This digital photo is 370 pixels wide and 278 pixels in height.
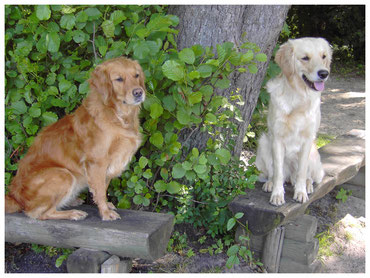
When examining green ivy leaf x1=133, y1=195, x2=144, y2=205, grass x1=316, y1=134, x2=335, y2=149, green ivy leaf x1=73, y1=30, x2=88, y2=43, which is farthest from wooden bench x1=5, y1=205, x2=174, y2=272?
grass x1=316, y1=134, x2=335, y2=149

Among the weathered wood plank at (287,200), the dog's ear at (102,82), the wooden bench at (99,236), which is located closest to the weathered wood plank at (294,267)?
the weathered wood plank at (287,200)

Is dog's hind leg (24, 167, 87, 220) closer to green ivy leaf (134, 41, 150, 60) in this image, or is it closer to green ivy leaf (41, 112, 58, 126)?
green ivy leaf (41, 112, 58, 126)

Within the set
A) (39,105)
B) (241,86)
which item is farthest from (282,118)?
(39,105)

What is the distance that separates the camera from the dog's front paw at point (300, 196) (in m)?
3.25

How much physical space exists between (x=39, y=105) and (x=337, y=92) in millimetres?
8784

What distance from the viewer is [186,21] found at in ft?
11.0

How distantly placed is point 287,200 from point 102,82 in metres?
1.68

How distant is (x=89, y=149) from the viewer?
2887 mm

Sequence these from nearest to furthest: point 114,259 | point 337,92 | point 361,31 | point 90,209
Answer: point 114,259 < point 90,209 < point 337,92 < point 361,31

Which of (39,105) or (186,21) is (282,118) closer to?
(186,21)

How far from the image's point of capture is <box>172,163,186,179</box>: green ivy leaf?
3.06 metres

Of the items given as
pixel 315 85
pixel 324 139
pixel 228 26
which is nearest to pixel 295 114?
pixel 315 85

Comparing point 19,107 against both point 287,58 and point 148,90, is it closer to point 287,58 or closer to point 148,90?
point 148,90

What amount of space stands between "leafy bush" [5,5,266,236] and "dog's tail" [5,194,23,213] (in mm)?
482
